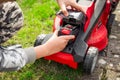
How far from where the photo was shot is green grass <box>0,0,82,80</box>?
2141 mm

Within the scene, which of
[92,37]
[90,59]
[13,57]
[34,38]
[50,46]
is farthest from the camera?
[34,38]

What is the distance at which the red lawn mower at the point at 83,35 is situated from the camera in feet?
6.58

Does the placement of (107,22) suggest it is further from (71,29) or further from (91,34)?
(71,29)

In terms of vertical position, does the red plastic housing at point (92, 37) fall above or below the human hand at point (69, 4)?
below

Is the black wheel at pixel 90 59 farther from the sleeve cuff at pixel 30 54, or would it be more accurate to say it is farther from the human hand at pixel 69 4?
the sleeve cuff at pixel 30 54

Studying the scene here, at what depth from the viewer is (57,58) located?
6.71ft

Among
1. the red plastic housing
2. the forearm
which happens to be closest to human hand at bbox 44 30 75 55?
the forearm

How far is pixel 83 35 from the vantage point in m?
2.11

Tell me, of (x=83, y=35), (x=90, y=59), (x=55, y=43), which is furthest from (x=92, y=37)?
(x=55, y=43)

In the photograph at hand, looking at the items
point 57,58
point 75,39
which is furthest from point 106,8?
point 57,58

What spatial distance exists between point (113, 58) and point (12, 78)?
31.4 inches

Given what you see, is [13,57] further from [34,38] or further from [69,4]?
[34,38]

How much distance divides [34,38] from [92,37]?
23.4 inches

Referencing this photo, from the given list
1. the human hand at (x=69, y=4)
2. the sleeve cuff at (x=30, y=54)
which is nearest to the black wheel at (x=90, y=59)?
the human hand at (x=69, y=4)
